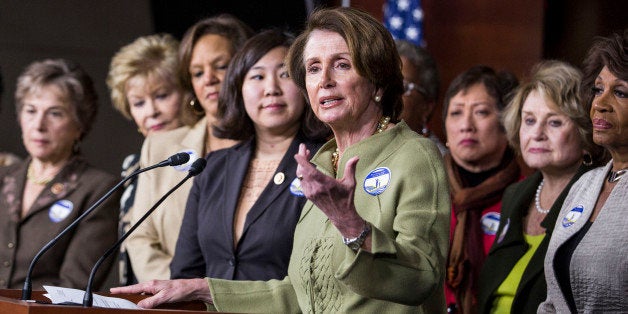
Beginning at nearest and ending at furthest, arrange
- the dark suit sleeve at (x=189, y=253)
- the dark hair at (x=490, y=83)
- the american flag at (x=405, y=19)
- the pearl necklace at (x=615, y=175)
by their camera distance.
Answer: the pearl necklace at (x=615, y=175) → the dark suit sleeve at (x=189, y=253) → the dark hair at (x=490, y=83) → the american flag at (x=405, y=19)

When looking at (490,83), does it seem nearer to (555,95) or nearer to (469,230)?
(555,95)

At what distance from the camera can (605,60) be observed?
3.35 metres

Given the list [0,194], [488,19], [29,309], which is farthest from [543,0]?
[29,309]

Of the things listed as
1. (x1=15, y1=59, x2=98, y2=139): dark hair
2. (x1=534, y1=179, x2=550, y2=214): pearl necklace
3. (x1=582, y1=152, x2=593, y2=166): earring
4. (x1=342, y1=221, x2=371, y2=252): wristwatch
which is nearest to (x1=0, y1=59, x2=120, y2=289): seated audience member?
(x1=15, y1=59, x2=98, y2=139): dark hair

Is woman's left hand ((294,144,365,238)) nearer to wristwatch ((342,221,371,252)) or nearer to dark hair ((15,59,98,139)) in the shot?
wristwatch ((342,221,371,252))

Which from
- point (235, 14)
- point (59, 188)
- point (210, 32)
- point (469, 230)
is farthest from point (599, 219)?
point (235, 14)

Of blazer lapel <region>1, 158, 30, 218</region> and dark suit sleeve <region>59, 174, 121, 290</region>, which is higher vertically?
blazer lapel <region>1, 158, 30, 218</region>

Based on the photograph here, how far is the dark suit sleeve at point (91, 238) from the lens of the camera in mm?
4574

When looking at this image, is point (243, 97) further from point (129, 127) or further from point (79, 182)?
point (129, 127)

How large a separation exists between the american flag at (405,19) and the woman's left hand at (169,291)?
3.35 metres

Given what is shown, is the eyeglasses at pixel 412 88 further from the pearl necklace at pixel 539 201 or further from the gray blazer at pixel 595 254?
the gray blazer at pixel 595 254

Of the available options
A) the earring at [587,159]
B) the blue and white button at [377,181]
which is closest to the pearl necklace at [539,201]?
the earring at [587,159]

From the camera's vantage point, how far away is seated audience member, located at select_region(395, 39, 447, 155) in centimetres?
480

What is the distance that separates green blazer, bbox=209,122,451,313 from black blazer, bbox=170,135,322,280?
0.40 meters
